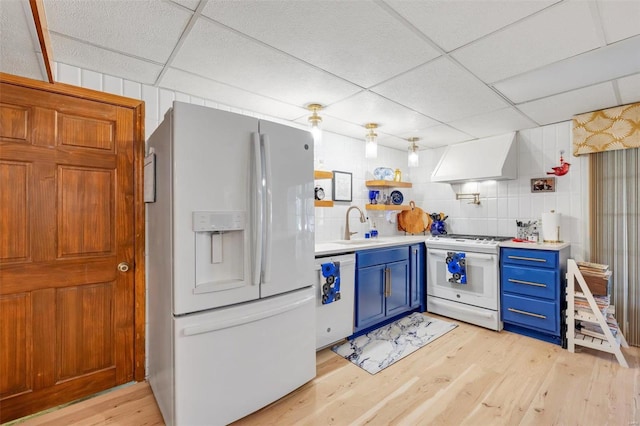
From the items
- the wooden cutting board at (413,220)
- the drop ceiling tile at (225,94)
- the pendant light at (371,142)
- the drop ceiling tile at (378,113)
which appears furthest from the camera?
the wooden cutting board at (413,220)

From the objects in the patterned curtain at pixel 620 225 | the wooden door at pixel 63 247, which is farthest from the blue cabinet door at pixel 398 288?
the wooden door at pixel 63 247

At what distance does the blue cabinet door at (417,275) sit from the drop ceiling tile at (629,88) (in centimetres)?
215

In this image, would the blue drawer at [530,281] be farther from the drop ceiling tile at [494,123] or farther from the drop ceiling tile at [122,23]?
the drop ceiling tile at [122,23]

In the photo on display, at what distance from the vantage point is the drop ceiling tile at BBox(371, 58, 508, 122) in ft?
6.62

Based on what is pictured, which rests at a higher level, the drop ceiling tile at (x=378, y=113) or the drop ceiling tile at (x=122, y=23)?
the drop ceiling tile at (x=122, y=23)

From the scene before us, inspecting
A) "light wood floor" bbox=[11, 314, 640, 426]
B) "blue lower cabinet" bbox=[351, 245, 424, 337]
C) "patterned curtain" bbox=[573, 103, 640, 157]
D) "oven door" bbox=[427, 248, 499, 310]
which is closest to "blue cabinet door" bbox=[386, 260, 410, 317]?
"blue lower cabinet" bbox=[351, 245, 424, 337]

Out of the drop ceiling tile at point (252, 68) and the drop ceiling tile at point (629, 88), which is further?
the drop ceiling tile at point (629, 88)

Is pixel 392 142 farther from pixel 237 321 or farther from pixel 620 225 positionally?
pixel 237 321

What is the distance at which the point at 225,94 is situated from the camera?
7.91 ft

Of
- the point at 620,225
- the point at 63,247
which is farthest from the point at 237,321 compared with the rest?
the point at 620,225

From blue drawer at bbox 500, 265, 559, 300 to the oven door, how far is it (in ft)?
0.32

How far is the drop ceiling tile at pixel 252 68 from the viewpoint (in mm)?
1643

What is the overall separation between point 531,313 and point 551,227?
898 millimetres

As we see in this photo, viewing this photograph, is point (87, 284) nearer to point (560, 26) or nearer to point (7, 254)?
point (7, 254)
